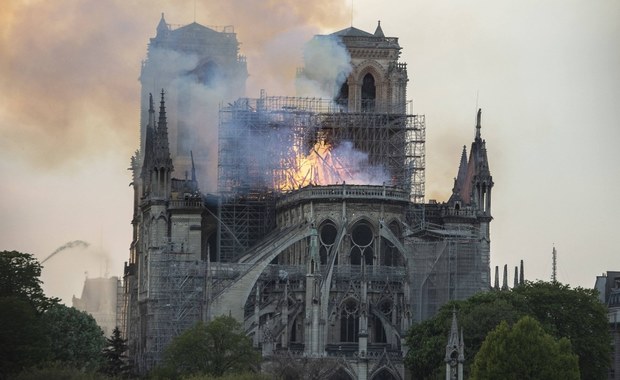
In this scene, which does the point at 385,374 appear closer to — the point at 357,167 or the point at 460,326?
the point at 460,326

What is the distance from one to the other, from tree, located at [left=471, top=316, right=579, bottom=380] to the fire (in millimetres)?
44003

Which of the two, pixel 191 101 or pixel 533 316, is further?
pixel 191 101

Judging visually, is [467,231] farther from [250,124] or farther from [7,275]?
[7,275]

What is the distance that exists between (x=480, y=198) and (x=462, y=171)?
6523 mm

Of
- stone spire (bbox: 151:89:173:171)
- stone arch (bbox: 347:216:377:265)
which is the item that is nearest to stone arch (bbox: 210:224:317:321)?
stone arch (bbox: 347:216:377:265)

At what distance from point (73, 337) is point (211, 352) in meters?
12.7

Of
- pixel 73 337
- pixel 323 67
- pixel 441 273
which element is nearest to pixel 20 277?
pixel 73 337

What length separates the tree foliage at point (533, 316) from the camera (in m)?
150

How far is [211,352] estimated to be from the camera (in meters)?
151

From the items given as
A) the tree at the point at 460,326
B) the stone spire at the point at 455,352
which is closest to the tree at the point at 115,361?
the tree at the point at 460,326

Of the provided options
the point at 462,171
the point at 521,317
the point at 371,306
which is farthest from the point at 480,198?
the point at 521,317

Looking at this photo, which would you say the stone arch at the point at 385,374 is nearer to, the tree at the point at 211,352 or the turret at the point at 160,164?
the tree at the point at 211,352

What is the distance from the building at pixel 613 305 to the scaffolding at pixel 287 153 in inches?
624

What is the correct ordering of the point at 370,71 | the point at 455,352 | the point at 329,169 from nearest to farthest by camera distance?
the point at 455,352 < the point at 329,169 < the point at 370,71
